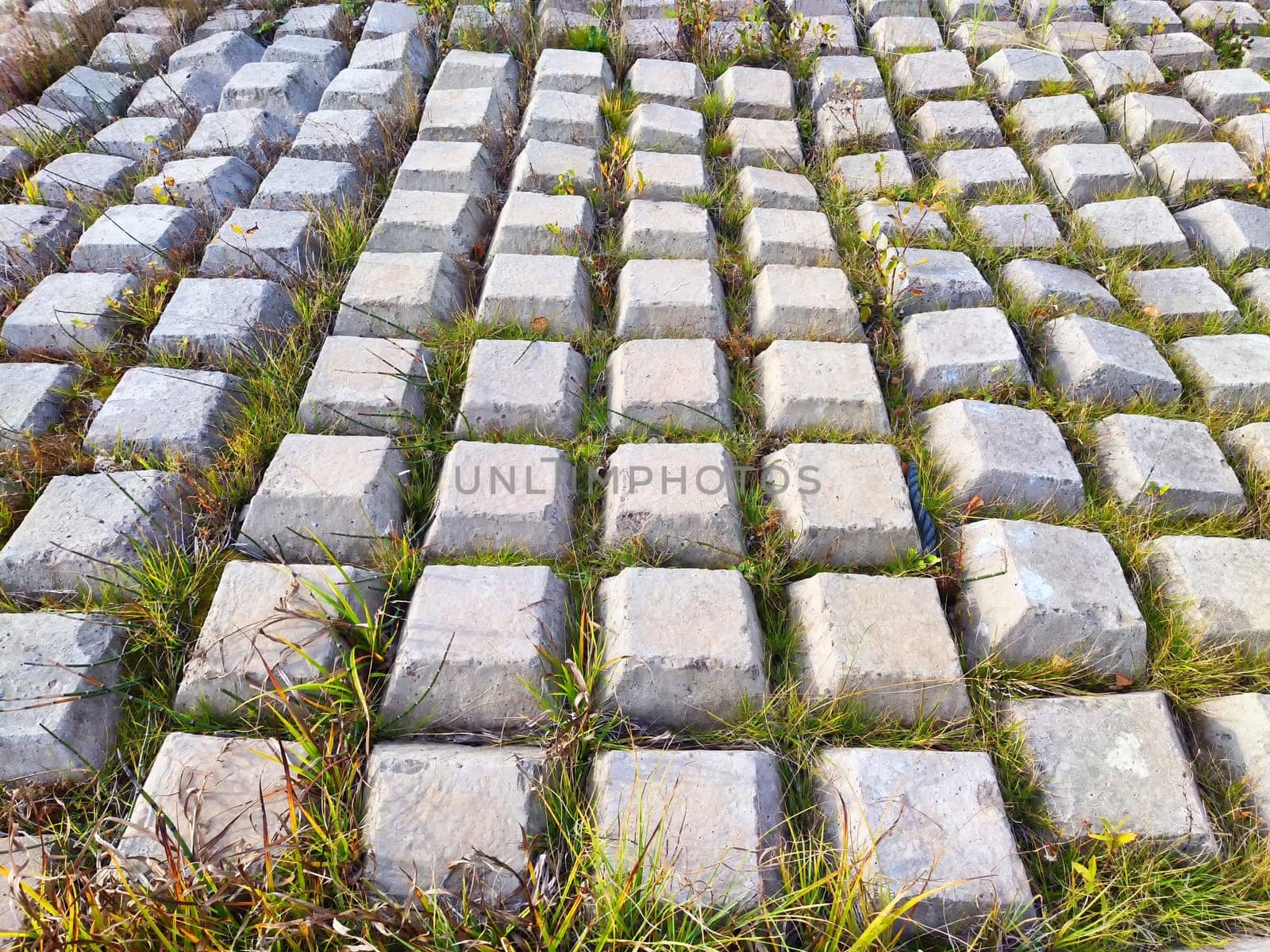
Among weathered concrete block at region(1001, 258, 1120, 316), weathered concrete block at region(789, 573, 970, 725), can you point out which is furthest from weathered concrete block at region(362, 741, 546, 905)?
weathered concrete block at region(1001, 258, 1120, 316)

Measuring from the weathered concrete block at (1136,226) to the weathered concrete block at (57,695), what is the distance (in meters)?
3.05

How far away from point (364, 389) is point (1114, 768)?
1905 mm

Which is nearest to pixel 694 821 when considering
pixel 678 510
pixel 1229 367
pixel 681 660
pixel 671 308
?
pixel 681 660

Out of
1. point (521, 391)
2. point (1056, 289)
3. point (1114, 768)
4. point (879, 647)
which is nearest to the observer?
point (1114, 768)

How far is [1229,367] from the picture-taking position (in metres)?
2.34

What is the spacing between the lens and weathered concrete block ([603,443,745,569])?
190 cm

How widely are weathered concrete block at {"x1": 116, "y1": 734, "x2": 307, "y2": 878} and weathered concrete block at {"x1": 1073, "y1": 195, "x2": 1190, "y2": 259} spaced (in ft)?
9.26

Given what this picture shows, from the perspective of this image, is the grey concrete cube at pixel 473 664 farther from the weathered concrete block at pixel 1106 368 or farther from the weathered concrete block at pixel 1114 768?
Answer: the weathered concrete block at pixel 1106 368

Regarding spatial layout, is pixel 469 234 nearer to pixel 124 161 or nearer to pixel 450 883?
pixel 124 161

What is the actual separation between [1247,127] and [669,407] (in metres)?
2.75

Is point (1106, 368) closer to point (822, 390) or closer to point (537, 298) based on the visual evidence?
point (822, 390)

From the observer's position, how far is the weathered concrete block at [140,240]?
2592 mm

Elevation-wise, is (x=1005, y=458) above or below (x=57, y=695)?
above

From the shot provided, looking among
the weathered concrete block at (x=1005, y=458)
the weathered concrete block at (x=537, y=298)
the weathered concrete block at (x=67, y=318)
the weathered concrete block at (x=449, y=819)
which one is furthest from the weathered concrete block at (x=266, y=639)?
the weathered concrete block at (x=1005, y=458)
